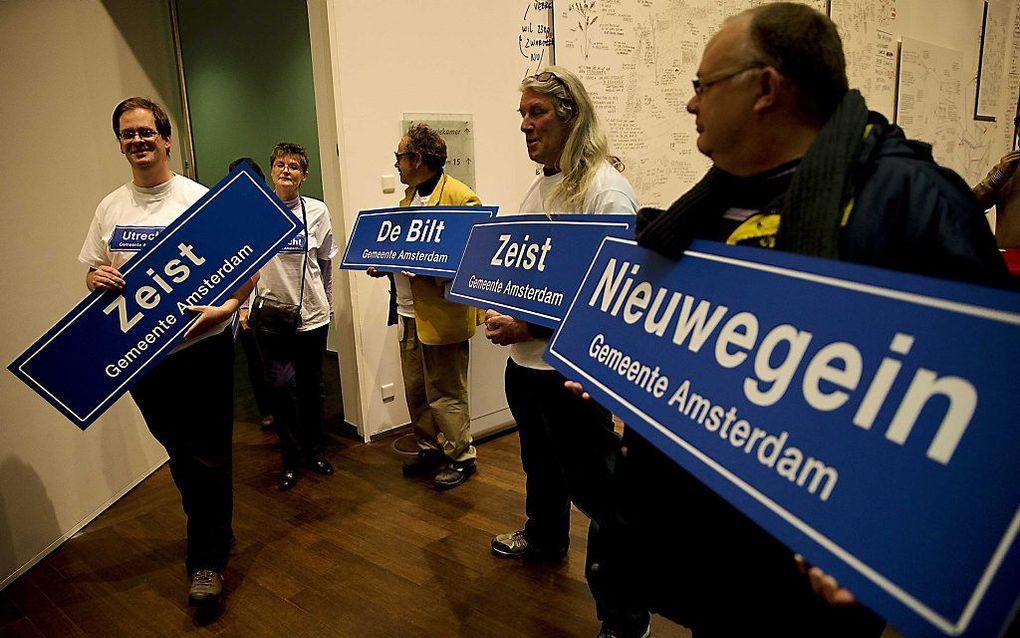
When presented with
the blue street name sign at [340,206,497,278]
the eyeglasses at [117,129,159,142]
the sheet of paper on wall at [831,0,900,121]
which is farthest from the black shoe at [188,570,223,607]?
the sheet of paper on wall at [831,0,900,121]

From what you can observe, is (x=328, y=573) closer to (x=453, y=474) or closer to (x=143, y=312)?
(x=453, y=474)

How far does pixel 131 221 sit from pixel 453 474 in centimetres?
165

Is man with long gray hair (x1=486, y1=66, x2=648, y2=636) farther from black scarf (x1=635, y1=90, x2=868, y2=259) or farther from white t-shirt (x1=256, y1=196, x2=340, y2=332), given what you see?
white t-shirt (x1=256, y1=196, x2=340, y2=332)

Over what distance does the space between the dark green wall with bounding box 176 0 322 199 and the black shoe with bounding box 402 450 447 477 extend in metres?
2.84

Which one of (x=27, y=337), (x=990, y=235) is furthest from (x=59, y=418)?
(x=990, y=235)

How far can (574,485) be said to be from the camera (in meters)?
1.16

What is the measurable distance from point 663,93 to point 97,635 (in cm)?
387

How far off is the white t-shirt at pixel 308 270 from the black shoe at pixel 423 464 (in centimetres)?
81

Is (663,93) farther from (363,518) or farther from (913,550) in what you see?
(913,550)

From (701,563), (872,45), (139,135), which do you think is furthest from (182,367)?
(872,45)

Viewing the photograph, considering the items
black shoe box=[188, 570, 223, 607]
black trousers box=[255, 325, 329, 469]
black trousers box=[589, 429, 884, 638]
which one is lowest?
black shoe box=[188, 570, 223, 607]

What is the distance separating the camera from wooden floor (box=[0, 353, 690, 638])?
1.83 metres

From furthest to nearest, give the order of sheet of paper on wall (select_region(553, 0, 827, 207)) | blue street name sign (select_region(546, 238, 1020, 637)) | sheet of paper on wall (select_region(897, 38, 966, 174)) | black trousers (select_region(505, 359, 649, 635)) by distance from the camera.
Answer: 1. sheet of paper on wall (select_region(897, 38, 966, 174))
2. sheet of paper on wall (select_region(553, 0, 827, 207))
3. black trousers (select_region(505, 359, 649, 635))
4. blue street name sign (select_region(546, 238, 1020, 637))

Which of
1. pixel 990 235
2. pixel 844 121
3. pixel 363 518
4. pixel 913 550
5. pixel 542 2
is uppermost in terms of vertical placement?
pixel 542 2
